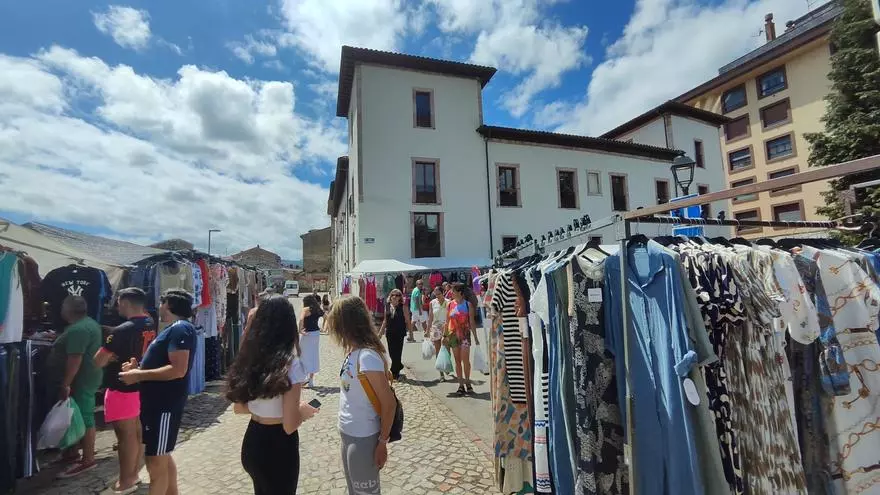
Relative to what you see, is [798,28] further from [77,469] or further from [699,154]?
[77,469]

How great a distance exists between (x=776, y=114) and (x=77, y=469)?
37561 millimetres

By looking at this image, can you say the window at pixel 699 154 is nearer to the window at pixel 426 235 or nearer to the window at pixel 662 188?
the window at pixel 662 188

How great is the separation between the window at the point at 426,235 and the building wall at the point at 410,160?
308 millimetres

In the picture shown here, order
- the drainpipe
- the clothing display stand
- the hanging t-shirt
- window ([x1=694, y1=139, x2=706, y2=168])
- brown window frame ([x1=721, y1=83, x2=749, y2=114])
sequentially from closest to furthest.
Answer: the clothing display stand
the hanging t-shirt
the drainpipe
window ([x1=694, y1=139, x2=706, y2=168])
brown window frame ([x1=721, y1=83, x2=749, y2=114])

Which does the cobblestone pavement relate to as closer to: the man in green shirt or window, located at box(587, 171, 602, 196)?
the man in green shirt

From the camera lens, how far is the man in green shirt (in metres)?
3.81

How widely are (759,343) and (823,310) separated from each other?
1.11ft

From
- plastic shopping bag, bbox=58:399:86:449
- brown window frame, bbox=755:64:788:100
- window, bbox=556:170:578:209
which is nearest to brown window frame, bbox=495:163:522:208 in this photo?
window, bbox=556:170:578:209

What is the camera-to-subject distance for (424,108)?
64.1ft

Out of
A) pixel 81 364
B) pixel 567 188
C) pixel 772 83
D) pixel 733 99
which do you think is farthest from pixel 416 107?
pixel 772 83

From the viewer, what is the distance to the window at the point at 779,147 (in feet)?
88.4

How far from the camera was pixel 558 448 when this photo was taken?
2.28 metres

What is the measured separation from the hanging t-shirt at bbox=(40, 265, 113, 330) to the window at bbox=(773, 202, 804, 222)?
34.7 metres

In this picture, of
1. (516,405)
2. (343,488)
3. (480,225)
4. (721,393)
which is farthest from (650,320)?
(480,225)
